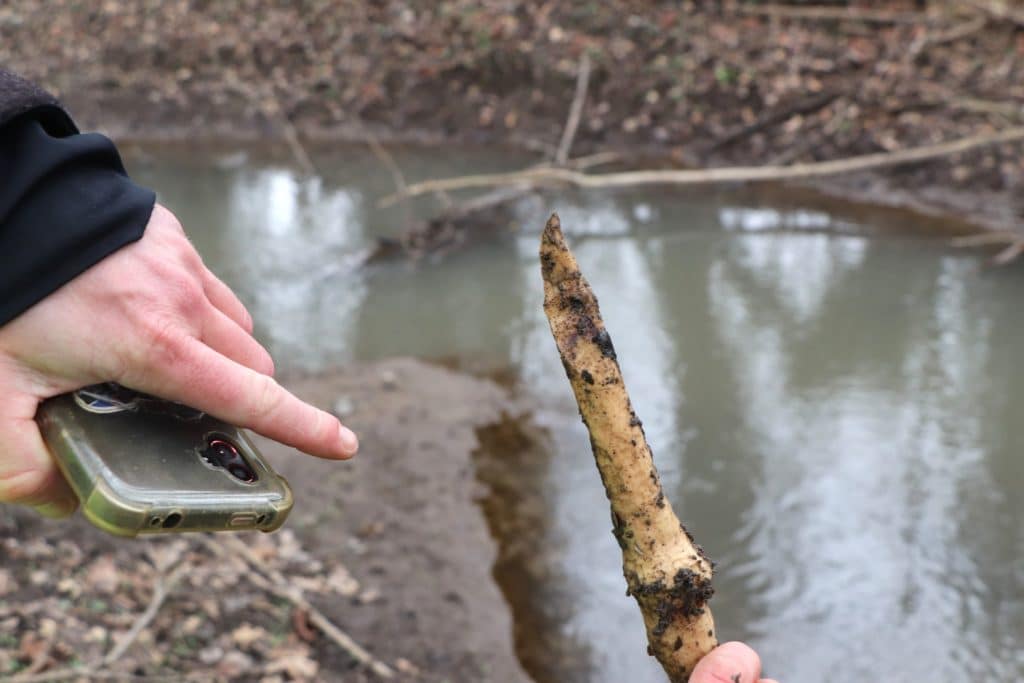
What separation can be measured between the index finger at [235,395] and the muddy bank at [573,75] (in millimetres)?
8190

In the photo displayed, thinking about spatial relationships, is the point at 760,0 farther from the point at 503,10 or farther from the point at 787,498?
the point at 787,498

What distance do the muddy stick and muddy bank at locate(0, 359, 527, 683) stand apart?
2.29 meters

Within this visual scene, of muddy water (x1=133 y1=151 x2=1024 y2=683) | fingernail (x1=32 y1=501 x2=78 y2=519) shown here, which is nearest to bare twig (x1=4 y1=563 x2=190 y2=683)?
muddy water (x1=133 y1=151 x2=1024 y2=683)

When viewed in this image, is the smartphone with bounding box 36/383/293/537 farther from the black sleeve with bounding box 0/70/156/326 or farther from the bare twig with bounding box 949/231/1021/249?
the bare twig with bounding box 949/231/1021/249

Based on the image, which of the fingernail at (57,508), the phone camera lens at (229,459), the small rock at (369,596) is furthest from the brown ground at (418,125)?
the phone camera lens at (229,459)

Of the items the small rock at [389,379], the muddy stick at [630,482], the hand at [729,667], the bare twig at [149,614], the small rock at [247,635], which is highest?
the muddy stick at [630,482]

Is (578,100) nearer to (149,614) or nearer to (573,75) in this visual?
(573,75)

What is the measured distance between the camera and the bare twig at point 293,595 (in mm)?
3658

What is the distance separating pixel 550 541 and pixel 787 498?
1.23 meters

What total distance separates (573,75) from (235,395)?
987 centimetres

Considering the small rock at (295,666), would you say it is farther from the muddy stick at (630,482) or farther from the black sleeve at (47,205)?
the black sleeve at (47,205)

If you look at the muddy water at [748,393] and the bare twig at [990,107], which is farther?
the bare twig at [990,107]

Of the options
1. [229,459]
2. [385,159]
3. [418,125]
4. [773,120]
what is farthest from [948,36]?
[229,459]

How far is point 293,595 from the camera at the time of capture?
3885 millimetres
